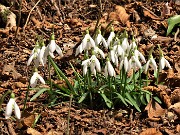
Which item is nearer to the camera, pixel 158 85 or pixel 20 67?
pixel 158 85

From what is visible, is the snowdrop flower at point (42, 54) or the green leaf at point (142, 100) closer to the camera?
the snowdrop flower at point (42, 54)

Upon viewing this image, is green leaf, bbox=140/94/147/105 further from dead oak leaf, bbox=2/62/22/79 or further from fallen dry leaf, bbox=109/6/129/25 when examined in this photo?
fallen dry leaf, bbox=109/6/129/25

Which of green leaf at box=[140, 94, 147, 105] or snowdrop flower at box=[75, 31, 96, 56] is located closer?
snowdrop flower at box=[75, 31, 96, 56]

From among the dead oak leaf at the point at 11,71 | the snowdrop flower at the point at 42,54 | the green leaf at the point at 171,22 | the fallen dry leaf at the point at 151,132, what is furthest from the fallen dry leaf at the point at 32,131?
the green leaf at the point at 171,22

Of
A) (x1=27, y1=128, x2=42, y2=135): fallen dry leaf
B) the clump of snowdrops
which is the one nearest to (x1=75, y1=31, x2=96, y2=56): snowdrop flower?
Result: the clump of snowdrops

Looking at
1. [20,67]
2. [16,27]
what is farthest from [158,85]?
[16,27]

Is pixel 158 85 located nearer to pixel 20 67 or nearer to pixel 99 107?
pixel 99 107

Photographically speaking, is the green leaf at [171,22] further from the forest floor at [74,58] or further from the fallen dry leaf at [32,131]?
the fallen dry leaf at [32,131]

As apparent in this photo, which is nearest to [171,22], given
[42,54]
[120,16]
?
[120,16]
